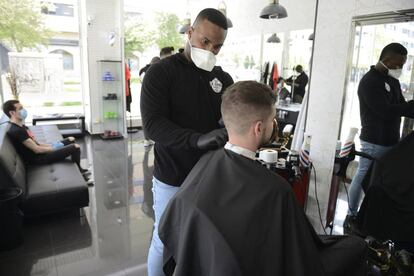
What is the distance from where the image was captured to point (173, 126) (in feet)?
4.44

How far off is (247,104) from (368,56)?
3.73ft

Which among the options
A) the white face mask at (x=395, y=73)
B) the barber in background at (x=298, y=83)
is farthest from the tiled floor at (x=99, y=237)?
the barber in background at (x=298, y=83)

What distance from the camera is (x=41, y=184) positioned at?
2.81 metres

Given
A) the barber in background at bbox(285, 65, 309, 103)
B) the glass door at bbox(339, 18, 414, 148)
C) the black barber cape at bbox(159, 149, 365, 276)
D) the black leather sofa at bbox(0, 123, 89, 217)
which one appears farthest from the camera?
the barber in background at bbox(285, 65, 309, 103)

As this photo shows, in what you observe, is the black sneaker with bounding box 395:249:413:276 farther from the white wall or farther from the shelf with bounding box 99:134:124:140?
the shelf with bounding box 99:134:124:140

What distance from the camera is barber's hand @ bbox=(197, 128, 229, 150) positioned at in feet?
4.02

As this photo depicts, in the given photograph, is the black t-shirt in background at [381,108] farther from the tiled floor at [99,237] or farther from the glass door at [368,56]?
the tiled floor at [99,237]

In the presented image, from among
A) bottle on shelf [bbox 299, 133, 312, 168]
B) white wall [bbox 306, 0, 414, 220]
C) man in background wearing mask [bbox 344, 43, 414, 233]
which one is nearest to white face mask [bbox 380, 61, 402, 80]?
man in background wearing mask [bbox 344, 43, 414, 233]

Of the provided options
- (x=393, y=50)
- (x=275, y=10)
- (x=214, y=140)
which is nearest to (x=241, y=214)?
(x=214, y=140)

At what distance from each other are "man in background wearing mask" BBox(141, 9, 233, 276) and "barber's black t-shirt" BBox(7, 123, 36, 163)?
7.58 ft

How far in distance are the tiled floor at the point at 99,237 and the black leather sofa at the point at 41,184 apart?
172mm

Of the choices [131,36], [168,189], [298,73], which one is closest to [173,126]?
[168,189]

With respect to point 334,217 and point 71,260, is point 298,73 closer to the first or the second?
point 334,217

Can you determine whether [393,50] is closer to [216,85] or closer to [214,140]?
[216,85]
